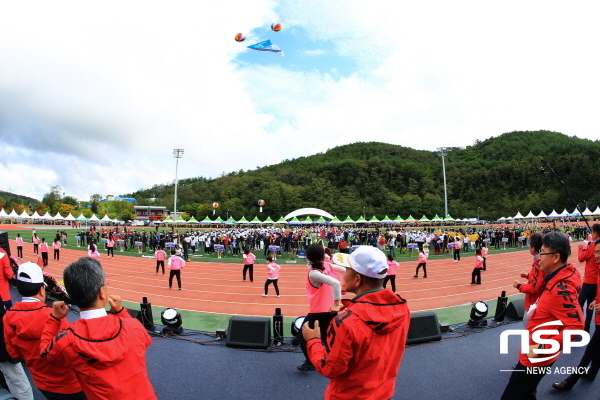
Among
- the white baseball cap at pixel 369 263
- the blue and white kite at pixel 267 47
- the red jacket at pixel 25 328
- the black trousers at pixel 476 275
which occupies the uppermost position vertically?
the blue and white kite at pixel 267 47

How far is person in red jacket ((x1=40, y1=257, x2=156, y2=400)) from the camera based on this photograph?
1.89m

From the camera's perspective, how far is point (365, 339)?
6.04 ft

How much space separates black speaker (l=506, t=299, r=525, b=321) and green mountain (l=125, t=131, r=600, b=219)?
65.6 m

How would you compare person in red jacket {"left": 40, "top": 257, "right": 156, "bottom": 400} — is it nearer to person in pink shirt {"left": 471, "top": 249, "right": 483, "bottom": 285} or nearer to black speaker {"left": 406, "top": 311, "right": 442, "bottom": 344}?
black speaker {"left": 406, "top": 311, "right": 442, "bottom": 344}

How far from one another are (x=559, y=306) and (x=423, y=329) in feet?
10.8

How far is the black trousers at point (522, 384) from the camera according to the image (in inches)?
A: 114

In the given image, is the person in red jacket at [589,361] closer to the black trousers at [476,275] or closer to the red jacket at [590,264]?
the red jacket at [590,264]

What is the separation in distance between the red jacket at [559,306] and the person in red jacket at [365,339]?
188cm

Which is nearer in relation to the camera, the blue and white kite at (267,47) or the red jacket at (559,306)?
the red jacket at (559,306)

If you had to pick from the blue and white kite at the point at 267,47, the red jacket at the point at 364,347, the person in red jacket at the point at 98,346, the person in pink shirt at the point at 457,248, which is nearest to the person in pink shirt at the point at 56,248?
the blue and white kite at the point at 267,47

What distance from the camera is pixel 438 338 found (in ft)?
19.6

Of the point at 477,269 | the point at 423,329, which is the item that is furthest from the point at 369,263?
the point at 477,269

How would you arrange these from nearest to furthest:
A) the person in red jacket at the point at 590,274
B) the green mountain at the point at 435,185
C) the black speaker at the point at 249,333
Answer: the person in red jacket at the point at 590,274
the black speaker at the point at 249,333
the green mountain at the point at 435,185

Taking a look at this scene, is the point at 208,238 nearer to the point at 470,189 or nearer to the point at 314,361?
the point at 314,361
